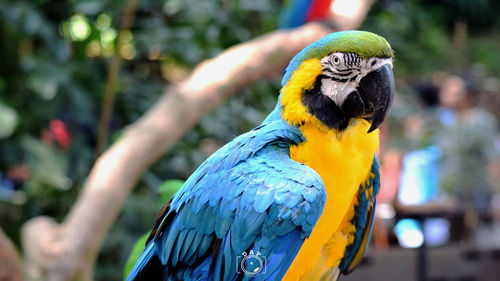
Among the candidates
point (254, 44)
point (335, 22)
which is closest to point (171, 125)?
point (254, 44)

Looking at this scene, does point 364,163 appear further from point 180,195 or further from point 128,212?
point 128,212

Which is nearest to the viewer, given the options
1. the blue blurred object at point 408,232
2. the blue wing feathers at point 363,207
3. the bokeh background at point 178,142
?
the blue wing feathers at point 363,207

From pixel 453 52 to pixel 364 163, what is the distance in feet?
16.0

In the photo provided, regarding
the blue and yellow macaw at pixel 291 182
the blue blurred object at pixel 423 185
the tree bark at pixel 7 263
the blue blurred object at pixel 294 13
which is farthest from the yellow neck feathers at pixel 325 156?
the blue blurred object at pixel 423 185

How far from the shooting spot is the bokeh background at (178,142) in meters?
2.08

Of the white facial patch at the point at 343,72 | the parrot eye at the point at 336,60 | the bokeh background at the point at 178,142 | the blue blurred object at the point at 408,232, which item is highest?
the parrot eye at the point at 336,60

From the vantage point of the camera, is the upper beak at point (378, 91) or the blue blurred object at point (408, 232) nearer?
the upper beak at point (378, 91)

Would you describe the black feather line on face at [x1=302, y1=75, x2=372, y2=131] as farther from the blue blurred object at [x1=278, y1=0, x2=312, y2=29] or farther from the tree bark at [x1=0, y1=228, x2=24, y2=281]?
the blue blurred object at [x1=278, y1=0, x2=312, y2=29]

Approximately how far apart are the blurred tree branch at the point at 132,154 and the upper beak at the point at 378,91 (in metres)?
0.91

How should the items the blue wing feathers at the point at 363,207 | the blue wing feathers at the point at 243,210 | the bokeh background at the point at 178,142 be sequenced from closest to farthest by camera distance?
the blue wing feathers at the point at 243,210, the blue wing feathers at the point at 363,207, the bokeh background at the point at 178,142

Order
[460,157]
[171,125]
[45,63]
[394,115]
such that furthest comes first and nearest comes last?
[460,157]
[394,115]
[45,63]
[171,125]

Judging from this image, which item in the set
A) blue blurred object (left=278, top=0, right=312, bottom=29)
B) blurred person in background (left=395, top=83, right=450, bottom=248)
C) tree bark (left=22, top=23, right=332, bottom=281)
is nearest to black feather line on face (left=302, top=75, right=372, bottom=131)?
tree bark (left=22, top=23, right=332, bottom=281)

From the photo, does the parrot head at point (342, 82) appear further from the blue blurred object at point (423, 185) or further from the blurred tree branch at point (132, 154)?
the blue blurred object at point (423, 185)

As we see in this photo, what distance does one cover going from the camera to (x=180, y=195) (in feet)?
2.26
